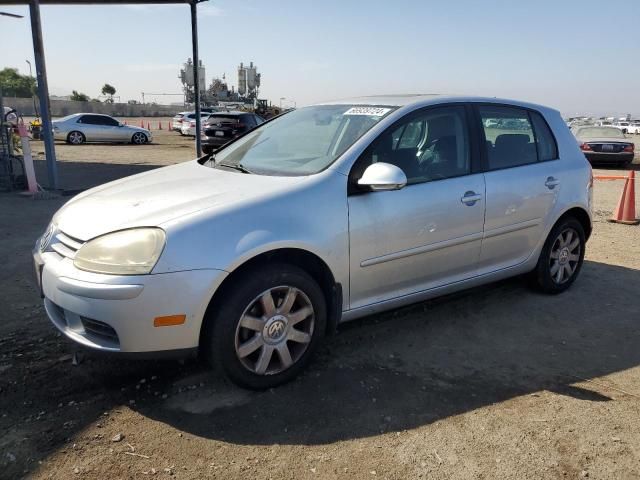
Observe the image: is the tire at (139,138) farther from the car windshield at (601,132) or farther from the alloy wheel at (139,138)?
the car windshield at (601,132)

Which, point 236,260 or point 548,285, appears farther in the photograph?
point 548,285

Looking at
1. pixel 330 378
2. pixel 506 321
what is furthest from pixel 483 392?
pixel 506 321

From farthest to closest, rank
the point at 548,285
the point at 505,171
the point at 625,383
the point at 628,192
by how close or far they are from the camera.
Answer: the point at 628,192
the point at 548,285
the point at 505,171
the point at 625,383

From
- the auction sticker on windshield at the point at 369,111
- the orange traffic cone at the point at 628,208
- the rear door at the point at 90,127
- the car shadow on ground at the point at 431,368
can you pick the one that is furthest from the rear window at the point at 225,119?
the auction sticker on windshield at the point at 369,111

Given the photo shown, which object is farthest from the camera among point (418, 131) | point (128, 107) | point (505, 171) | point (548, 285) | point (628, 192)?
point (128, 107)

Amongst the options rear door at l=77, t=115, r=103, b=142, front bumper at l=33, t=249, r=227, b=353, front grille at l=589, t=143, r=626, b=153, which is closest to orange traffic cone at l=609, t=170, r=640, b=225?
front bumper at l=33, t=249, r=227, b=353

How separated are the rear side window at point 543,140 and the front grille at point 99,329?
3.56m

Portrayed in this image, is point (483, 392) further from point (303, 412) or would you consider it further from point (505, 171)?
point (505, 171)

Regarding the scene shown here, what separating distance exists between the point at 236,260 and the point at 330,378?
3.26 ft

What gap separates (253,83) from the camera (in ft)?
193

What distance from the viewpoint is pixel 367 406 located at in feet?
9.42

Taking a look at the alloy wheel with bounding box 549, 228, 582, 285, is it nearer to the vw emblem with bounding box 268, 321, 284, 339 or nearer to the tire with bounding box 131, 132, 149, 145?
the vw emblem with bounding box 268, 321, 284, 339

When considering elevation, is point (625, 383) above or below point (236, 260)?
below

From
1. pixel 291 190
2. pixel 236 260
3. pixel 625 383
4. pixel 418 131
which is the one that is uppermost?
pixel 418 131
